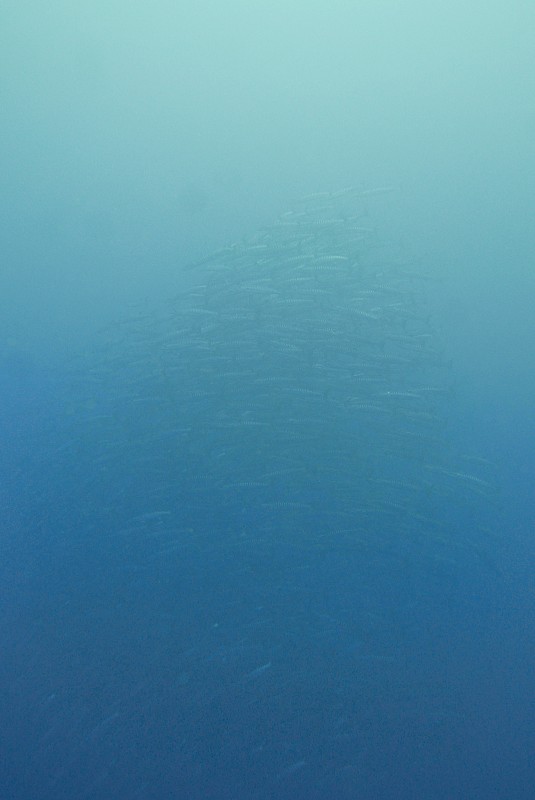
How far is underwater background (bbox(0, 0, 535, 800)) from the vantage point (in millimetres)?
1229

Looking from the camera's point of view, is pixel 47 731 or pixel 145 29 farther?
pixel 47 731

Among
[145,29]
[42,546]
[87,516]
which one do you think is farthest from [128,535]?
[145,29]

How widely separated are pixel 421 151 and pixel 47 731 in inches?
62.9

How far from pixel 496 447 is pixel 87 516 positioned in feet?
3.11

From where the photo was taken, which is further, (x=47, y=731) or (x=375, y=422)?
(x=47, y=731)

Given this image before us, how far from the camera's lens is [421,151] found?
124cm

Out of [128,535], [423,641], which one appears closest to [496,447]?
[423,641]

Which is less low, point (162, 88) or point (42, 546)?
point (162, 88)

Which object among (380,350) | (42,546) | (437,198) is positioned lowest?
(42,546)

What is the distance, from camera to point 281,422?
1.34m

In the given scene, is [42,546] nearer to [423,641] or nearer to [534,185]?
[423,641]

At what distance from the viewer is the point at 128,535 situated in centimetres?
140

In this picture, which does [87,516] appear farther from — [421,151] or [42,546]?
[421,151]

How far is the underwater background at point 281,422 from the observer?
48.4 inches
